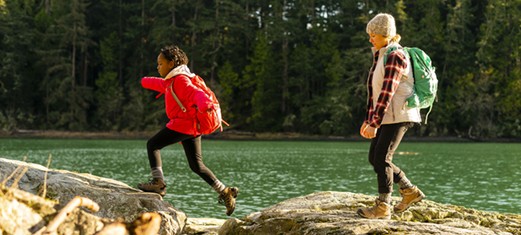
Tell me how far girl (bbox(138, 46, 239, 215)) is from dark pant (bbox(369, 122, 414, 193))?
61.4 inches

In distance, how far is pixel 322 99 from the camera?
56.8 metres

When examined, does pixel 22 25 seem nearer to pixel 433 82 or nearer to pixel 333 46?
pixel 333 46

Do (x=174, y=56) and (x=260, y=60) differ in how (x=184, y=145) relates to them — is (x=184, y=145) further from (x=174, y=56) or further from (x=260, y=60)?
(x=260, y=60)

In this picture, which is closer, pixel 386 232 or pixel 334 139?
pixel 386 232

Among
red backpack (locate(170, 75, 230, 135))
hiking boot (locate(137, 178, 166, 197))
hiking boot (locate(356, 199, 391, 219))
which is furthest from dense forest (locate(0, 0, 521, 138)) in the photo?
hiking boot (locate(356, 199, 391, 219))

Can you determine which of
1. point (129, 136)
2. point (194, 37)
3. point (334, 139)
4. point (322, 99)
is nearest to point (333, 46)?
point (322, 99)

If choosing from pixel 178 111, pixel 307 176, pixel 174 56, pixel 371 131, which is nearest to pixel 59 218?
pixel 371 131

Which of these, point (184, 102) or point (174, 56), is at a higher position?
point (174, 56)

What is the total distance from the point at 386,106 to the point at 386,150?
1.17ft

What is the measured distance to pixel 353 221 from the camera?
186 inches

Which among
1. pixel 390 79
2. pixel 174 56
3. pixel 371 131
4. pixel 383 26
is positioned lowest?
pixel 371 131

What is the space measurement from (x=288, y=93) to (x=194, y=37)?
34.3ft

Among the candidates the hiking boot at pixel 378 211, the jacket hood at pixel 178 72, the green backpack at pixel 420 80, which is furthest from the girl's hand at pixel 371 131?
the jacket hood at pixel 178 72

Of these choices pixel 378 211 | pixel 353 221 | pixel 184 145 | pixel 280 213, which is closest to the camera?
pixel 353 221
